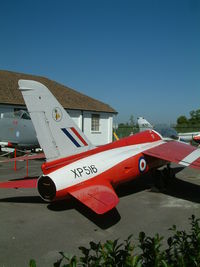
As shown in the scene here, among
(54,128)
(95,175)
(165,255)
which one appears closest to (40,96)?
(54,128)

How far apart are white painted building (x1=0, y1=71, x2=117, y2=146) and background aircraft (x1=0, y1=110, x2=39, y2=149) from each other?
4.20 meters

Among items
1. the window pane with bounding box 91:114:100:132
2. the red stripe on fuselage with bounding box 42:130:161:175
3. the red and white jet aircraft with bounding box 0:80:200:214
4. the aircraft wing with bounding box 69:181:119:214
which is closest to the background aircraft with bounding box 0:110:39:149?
the red stripe on fuselage with bounding box 42:130:161:175

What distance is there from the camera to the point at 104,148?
686cm

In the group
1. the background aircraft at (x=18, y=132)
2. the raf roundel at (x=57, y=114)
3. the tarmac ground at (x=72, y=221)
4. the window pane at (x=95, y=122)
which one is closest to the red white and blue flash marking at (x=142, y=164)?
the tarmac ground at (x=72, y=221)

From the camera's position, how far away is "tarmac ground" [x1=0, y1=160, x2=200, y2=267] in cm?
419

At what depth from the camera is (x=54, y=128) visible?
5863 mm

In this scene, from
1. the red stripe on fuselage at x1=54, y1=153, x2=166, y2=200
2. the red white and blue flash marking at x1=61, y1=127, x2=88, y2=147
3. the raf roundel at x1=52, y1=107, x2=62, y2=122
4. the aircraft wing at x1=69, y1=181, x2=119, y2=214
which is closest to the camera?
the aircraft wing at x1=69, y1=181, x2=119, y2=214

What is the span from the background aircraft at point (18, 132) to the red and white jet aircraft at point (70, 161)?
8.52 meters

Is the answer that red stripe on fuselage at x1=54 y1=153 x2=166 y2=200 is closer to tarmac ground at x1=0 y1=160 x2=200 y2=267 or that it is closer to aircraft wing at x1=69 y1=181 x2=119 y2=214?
aircraft wing at x1=69 y1=181 x2=119 y2=214

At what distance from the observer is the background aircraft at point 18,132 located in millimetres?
14508

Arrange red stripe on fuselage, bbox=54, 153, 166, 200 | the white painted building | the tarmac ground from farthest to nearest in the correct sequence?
1. the white painted building
2. red stripe on fuselage, bbox=54, 153, 166, 200
3. the tarmac ground

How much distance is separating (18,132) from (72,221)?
10160 mm

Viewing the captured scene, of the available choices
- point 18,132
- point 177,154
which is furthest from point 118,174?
point 18,132

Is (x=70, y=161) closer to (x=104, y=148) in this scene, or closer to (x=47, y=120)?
(x=47, y=120)
